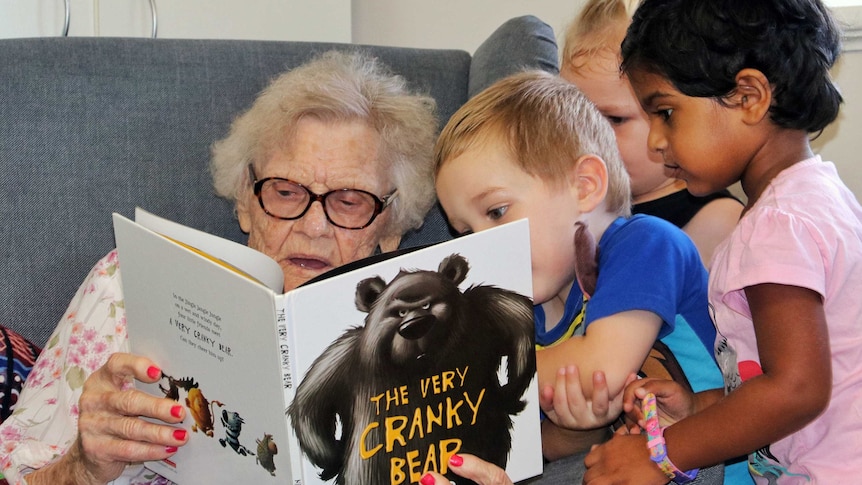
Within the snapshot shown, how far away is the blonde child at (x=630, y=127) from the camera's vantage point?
1.63m

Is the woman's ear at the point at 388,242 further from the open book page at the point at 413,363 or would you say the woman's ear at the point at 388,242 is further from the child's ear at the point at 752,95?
the child's ear at the point at 752,95

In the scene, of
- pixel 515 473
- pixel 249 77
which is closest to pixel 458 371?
pixel 515 473

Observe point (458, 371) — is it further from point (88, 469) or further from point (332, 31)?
point (332, 31)

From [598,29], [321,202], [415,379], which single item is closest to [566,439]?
[415,379]

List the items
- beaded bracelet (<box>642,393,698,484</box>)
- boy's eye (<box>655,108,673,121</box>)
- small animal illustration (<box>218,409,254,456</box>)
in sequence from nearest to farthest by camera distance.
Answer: small animal illustration (<box>218,409,254,456</box>), beaded bracelet (<box>642,393,698,484</box>), boy's eye (<box>655,108,673,121</box>)

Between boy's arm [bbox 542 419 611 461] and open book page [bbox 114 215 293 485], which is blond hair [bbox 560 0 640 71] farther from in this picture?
open book page [bbox 114 215 293 485]

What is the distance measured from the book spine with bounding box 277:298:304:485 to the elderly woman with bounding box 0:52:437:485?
0.30m

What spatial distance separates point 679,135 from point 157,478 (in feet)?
2.99

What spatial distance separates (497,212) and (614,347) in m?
0.27

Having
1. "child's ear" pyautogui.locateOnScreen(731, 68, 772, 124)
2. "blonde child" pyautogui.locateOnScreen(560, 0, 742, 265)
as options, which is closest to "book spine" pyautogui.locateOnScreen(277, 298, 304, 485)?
"child's ear" pyautogui.locateOnScreen(731, 68, 772, 124)

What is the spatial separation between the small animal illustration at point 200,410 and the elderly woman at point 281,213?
11 cm

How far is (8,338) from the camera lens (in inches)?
61.7

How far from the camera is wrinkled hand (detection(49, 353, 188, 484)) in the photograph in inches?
46.3

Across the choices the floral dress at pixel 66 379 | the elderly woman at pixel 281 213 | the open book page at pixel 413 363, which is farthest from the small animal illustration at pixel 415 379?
the floral dress at pixel 66 379
